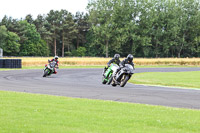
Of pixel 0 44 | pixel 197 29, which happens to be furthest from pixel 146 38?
pixel 0 44

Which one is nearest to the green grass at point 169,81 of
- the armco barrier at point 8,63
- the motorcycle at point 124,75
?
the motorcycle at point 124,75

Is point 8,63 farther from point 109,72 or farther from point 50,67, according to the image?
point 109,72

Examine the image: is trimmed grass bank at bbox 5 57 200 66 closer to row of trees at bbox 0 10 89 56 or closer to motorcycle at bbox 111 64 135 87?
motorcycle at bbox 111 64 135 87

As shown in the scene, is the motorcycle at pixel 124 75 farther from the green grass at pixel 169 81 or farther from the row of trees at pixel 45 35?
the row of trees at pixel 45 35

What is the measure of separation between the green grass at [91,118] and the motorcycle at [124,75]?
6.58 metres

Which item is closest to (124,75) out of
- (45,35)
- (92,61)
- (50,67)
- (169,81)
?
(169,81)

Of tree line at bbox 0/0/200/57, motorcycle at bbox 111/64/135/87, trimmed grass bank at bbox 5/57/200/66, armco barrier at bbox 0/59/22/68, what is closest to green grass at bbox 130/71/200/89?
motorcycle at bbox 111/64/135/87

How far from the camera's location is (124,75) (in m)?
18.5

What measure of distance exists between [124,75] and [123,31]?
67409 millimetres

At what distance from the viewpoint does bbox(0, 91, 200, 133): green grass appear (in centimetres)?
718

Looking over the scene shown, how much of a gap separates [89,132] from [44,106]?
3853mm

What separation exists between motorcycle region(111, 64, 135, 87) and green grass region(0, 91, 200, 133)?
259 inches

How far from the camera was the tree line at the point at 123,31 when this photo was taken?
283ft

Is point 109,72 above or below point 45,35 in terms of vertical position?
below
